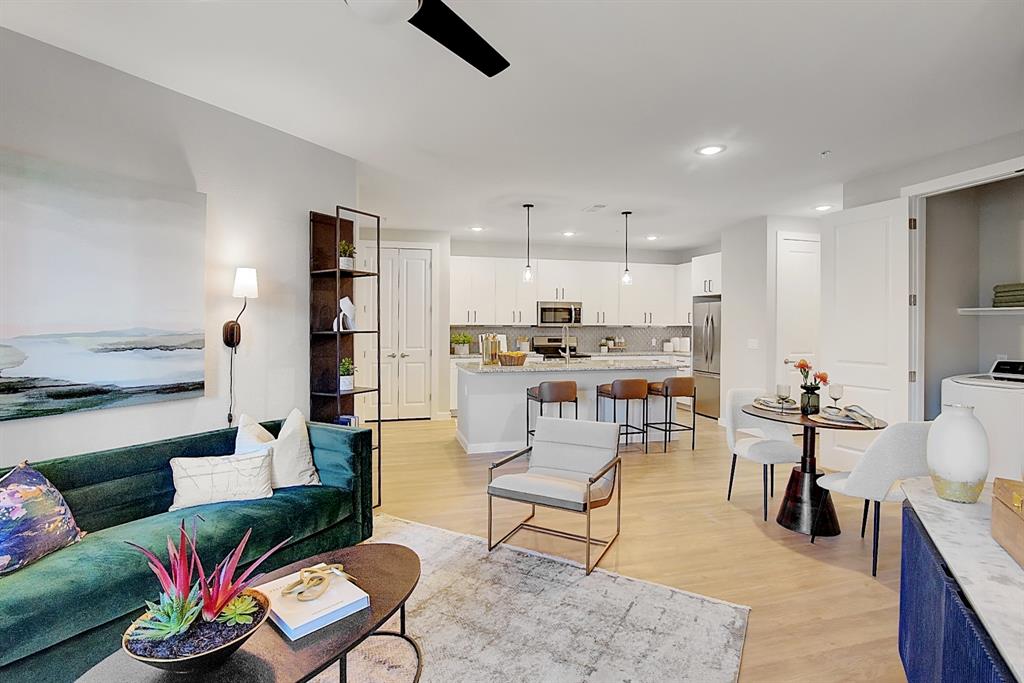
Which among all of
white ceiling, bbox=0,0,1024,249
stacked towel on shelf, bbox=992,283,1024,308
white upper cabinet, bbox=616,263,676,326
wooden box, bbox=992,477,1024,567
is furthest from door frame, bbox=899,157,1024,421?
white upper cabinet, bbox=616,263,676,326

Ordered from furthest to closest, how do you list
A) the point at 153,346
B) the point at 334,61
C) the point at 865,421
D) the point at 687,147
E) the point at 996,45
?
the point at 687,147
the point at 865,421
the point at 153,346
the point at 334,61
the point at 996,45

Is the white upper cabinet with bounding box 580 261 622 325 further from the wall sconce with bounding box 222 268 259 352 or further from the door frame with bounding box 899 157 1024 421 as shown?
the wall sconce with bounding box 222 268 259 352

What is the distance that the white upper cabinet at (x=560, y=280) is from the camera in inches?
330

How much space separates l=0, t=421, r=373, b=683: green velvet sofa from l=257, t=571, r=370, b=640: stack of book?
0.62 metres

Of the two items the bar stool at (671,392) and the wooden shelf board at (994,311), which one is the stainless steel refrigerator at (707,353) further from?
the wooden shelf board at (994,311)

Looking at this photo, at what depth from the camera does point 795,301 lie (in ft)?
21.1

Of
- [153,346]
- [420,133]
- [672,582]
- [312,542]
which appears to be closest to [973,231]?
[672,582]

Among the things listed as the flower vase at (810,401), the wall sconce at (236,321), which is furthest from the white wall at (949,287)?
the wall sconce at (236,321)

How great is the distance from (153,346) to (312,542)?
143 cm

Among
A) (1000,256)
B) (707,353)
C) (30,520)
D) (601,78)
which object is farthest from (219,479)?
(707,353)

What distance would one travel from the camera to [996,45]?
8.23 feet

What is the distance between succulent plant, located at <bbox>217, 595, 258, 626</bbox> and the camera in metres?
1.50

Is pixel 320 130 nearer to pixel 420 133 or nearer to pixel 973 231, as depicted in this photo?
pixel 420 133

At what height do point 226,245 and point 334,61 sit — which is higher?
point 334,61
